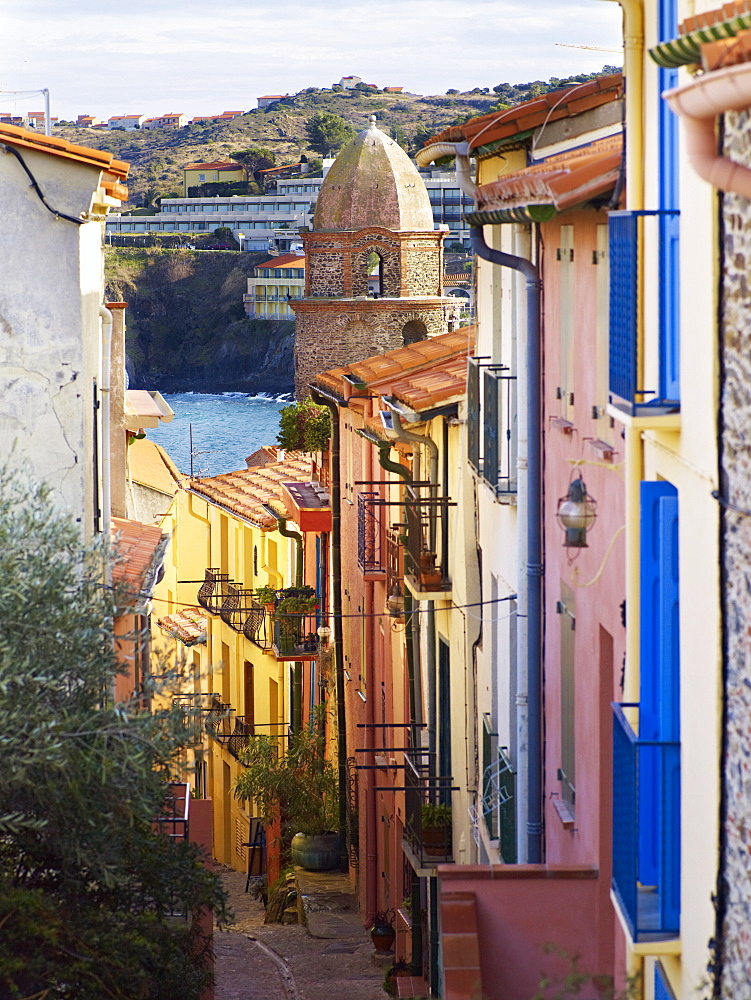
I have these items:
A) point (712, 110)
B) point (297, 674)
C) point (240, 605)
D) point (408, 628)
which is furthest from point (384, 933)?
point (712, 110)

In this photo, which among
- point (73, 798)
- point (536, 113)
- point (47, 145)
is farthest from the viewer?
point (47, 145)

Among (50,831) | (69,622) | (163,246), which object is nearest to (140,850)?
(50,831)

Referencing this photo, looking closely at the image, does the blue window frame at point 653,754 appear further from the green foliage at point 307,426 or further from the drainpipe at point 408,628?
the green foliage at point 307,426

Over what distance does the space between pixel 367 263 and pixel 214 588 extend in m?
14.3

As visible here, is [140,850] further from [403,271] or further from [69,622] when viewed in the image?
[403,271]

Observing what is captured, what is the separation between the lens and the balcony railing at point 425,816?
1482 cm

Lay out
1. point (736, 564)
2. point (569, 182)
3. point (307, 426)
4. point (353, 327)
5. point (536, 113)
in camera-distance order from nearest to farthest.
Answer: point (736, 564)
point (569, 182)
point (536, 113)
point (307, 426)
point (353, 327)

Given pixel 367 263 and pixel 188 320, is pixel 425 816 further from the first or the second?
pixel 188 320

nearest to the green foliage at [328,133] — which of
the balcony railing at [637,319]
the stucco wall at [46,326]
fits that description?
the stucco wall at [46,326]

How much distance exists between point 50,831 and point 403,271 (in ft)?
111

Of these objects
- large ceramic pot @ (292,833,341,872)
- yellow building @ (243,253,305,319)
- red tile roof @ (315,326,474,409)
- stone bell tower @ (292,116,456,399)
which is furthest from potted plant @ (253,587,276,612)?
yellow building @ (243,253,305,319)

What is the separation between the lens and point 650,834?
6.19 m

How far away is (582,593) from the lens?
30.6ft

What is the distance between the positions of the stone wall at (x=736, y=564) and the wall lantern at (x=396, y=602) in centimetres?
1191
